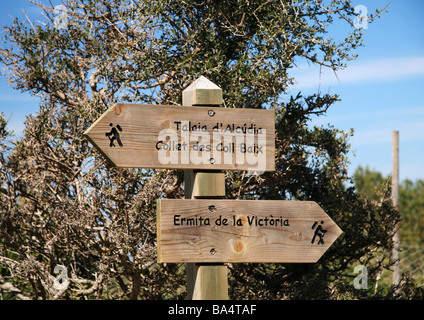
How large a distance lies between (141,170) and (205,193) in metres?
2.74

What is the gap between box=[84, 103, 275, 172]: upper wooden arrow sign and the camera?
3264 mm

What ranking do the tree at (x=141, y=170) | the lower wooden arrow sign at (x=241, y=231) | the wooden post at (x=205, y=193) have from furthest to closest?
the tree at (x=141, y=170) < the wooden post at (x=205, y=193) < the lower wooden arrow sign at (x=241, y=231)

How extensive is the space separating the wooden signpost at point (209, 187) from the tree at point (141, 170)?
231 cm

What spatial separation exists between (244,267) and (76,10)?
12.9ft

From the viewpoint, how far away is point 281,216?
3.50 m

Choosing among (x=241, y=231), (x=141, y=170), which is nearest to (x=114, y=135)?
(x=241, y=231)

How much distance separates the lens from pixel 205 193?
135 inches

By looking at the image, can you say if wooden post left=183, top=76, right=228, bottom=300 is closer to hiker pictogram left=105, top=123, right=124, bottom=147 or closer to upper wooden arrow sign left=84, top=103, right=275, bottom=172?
upper wooden arrow sign left=84, top=103, right=275, bottom=172

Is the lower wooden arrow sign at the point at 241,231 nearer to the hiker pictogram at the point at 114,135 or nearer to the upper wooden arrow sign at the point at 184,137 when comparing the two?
the upper wooden arrow sign at the point at 184,137

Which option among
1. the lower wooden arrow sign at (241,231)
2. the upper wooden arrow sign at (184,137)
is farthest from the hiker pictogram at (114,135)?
the lower wooden arrow sign at (241,231)

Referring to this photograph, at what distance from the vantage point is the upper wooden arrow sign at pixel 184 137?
10.7 ft

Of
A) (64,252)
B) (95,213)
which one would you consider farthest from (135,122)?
(64,252)

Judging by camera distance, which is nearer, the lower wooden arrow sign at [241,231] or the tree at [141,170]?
the lower wooden arrow sign at [241,231]

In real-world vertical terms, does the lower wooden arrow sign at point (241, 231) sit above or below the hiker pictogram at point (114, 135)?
below
